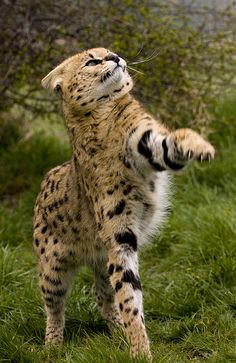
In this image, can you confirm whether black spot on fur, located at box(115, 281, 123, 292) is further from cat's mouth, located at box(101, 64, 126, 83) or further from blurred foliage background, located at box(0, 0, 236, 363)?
cat's mouth, located at box(101, 64, 126, 83)

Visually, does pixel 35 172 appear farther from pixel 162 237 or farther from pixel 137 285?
pixel 137 285

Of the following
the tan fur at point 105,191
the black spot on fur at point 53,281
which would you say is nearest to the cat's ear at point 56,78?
the tan fur at point 105,191

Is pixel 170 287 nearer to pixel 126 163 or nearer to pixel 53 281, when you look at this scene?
pixel 53 281

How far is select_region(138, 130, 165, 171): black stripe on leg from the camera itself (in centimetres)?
435

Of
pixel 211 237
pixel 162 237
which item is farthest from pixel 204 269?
pixel 162 237

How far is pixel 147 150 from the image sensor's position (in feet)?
14.3

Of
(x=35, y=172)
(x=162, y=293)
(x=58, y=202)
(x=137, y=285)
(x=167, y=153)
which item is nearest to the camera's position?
(x=167, y=153)

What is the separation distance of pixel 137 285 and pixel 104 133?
2.93 feet

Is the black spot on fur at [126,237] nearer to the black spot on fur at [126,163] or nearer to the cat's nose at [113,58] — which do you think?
the black spot on fur at [126,163]

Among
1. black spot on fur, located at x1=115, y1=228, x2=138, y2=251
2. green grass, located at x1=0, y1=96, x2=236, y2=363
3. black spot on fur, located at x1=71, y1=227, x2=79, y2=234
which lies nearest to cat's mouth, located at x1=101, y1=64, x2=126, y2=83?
black spot on fur, located at x1=115, y1=228, x2=138, y2=251

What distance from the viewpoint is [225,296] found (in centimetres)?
546

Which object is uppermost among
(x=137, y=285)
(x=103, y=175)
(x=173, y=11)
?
(x=173, y=11)

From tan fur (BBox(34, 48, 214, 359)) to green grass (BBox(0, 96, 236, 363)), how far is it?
0.24m

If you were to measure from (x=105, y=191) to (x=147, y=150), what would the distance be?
0.47 meters
